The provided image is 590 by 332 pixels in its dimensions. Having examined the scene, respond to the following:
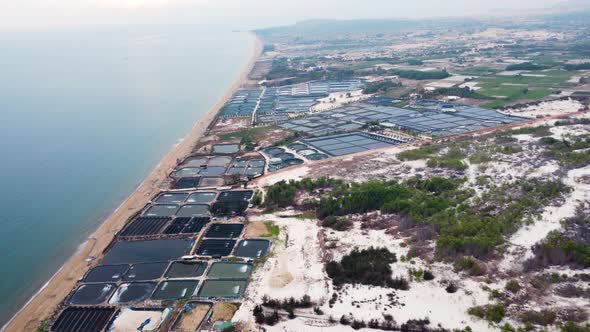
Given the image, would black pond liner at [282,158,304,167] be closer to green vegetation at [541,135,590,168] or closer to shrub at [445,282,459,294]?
shrub at [445,282,459,294]

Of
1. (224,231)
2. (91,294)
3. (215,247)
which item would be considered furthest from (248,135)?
(91,294)

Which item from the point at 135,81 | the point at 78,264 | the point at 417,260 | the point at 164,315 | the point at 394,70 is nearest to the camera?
the point at 164,315

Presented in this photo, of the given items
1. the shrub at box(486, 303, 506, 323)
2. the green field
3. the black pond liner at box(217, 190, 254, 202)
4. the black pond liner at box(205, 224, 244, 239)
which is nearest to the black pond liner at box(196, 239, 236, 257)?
the black pond liner at box(205, 224, 244, 239)

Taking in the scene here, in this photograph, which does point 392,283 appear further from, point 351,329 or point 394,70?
point 394,70

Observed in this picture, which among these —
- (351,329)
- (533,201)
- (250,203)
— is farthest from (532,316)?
(250,203)

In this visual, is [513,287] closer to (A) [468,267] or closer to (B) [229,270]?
(A) [468,267]

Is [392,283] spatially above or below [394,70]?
below
